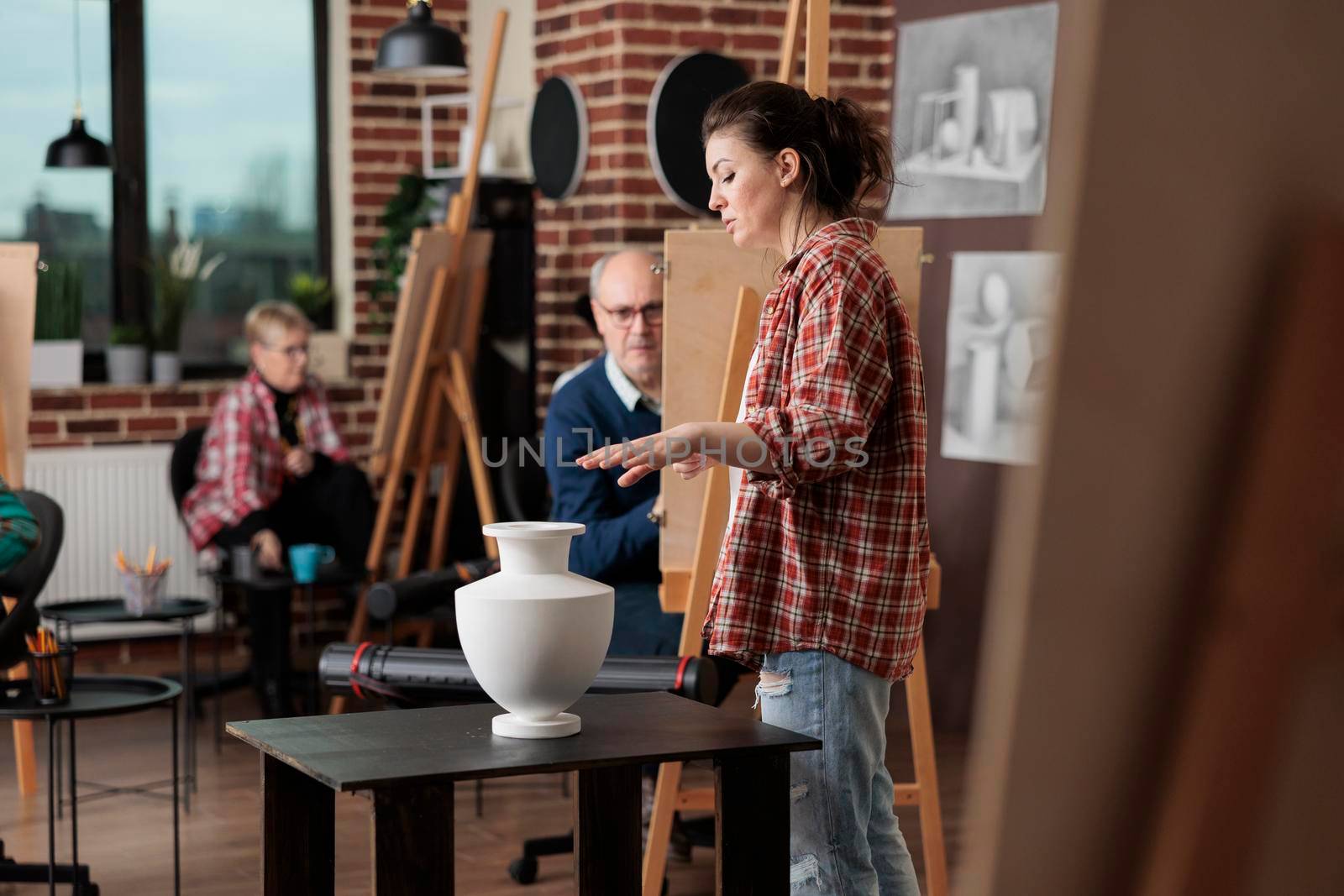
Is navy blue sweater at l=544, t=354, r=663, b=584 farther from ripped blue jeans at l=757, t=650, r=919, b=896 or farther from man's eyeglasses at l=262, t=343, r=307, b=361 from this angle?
man's eyeglasses at l=262, t=343, r=307, b=361

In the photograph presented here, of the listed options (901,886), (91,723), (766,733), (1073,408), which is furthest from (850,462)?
(91,723)

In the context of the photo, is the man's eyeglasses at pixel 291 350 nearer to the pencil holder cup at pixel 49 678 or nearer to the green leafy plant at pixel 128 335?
the green leafy plant at pixel 128 335

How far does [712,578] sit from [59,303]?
359cm

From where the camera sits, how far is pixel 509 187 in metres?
5.25

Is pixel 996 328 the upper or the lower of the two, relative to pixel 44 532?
upper

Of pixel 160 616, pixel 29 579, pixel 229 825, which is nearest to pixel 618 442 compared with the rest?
pixel 29 579

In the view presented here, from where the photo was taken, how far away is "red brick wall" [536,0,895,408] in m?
4.74

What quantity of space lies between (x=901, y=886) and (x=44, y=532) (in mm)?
2307

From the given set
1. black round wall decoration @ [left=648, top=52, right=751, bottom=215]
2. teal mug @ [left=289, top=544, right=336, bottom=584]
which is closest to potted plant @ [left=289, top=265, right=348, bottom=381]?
teal mug @ [left=289, top=544, right=336, bottom=584]

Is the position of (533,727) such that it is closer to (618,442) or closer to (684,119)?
(618,442)

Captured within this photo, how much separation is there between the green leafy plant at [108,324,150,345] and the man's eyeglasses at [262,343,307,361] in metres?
0.73

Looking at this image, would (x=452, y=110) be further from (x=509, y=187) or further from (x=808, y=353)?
(x=808, y=353)

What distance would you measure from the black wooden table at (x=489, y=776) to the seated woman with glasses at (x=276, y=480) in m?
2.85

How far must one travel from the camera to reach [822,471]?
1688mm
